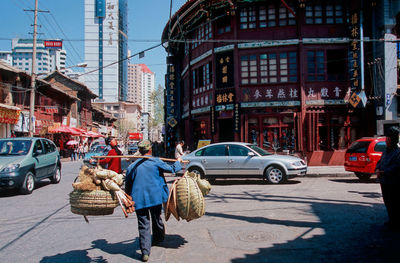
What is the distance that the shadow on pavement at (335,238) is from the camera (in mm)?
4445

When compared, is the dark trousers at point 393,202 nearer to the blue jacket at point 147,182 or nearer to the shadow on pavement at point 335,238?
the shadow on pavement at point 335,238

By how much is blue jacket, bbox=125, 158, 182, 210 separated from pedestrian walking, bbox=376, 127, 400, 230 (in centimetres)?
388

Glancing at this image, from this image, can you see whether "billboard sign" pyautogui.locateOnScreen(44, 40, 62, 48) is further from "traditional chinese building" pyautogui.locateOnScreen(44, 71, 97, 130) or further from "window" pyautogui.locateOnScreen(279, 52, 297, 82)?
"traditional chinese building" pyautogui.locateOnScreen(44, 71, 97, 130)

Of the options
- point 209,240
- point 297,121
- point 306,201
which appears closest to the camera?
point 209,240

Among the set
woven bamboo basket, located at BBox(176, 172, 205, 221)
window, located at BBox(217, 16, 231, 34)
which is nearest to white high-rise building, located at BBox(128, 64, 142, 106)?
window, located at BBox(217, 16, 231, 34)

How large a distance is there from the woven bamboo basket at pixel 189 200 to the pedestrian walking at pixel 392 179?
3.56m

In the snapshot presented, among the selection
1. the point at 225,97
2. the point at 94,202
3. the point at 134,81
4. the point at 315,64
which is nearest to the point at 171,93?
the point at 225,97

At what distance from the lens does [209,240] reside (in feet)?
17.5

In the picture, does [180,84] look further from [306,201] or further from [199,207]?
[199,207]

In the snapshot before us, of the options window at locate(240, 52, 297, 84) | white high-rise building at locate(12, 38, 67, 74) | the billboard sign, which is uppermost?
white high-rise building at locate(12, 38, 67, 74)

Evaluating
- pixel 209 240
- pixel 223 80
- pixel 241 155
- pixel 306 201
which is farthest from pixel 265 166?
pixel 223 80

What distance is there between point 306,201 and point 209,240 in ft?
13.1

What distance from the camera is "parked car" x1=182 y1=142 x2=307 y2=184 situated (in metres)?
11.7

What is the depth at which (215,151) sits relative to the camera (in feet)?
41.0
